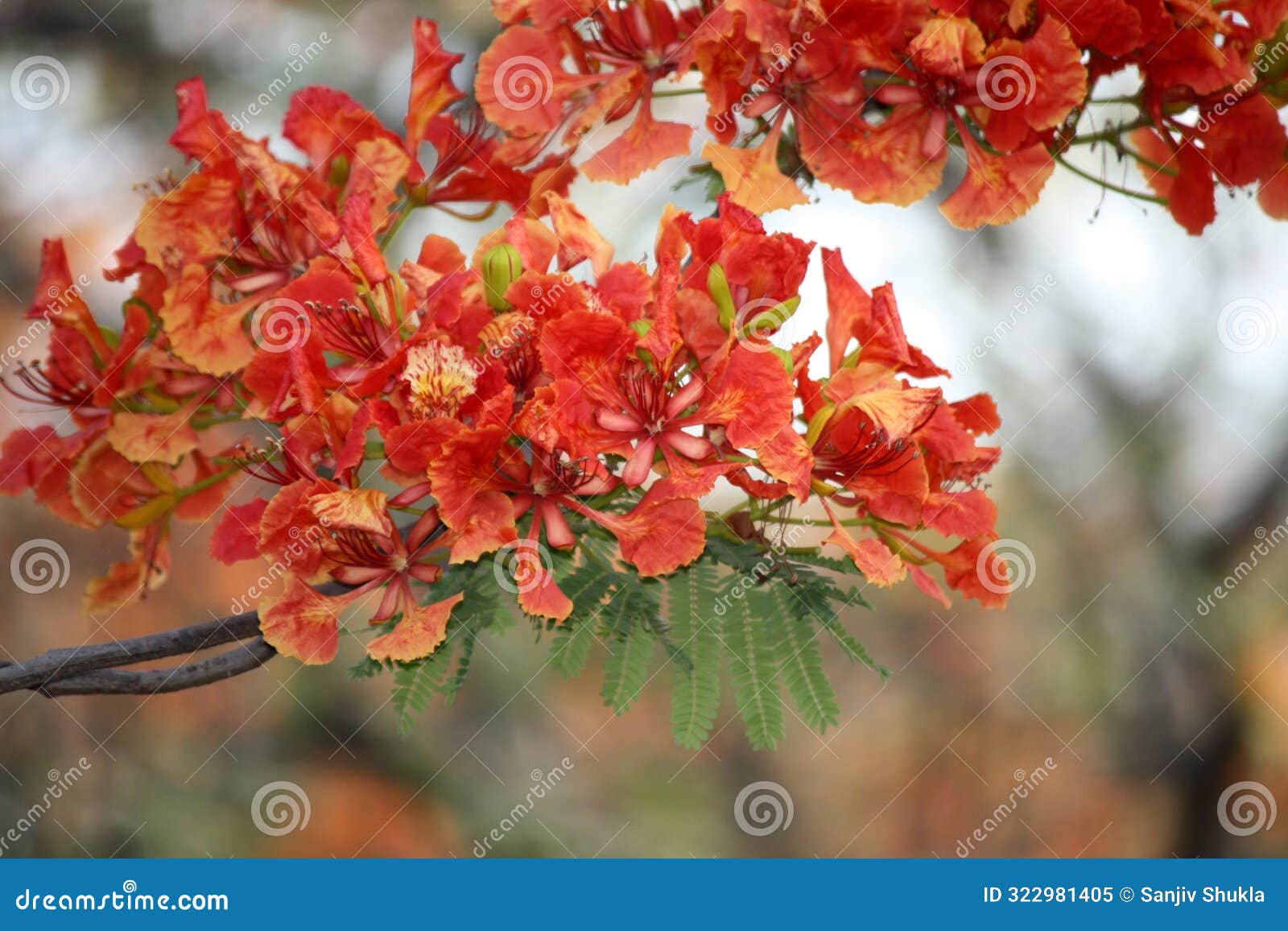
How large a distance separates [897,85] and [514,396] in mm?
581

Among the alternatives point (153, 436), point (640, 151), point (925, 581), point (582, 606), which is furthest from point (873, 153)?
point (153, 436)

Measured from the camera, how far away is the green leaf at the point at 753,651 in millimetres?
1254

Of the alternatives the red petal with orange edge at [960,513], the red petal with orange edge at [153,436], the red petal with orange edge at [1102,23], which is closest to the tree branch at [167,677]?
the red petal with orange edge at [153,436]

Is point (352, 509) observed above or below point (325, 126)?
below

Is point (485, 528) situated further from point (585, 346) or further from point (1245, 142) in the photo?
point (1245, 142)

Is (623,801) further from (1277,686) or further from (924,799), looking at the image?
(1277,686)

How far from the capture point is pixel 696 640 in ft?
4.13

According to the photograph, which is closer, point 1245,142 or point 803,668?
point 803,668

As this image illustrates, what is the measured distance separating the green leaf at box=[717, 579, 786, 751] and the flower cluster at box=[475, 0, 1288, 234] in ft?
1.39

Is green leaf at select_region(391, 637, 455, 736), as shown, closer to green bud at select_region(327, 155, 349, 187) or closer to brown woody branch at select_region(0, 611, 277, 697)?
brown woody branch at select_region(0, 611, 277, 697)

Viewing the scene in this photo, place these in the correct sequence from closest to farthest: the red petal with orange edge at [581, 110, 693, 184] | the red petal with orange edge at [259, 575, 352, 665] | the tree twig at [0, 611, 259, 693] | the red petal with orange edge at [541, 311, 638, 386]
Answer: the red petal with orange edge at [541, 311, 638, 386], the red petal with orange edge at [259, 575, 352, 665], the tree twig at [0, 611, 259, 693], the red petal with orange edge at [581, 110, 693, 184]

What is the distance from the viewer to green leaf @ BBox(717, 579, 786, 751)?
1254 mm

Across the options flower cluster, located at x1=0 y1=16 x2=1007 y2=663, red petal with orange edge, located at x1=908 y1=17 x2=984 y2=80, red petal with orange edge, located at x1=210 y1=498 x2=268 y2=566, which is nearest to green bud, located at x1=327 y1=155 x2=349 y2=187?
flower cluster, located at x1=0 y1=16 x2=1007 y2=663

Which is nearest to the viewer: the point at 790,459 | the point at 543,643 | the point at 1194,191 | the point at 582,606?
the point at 790,459
